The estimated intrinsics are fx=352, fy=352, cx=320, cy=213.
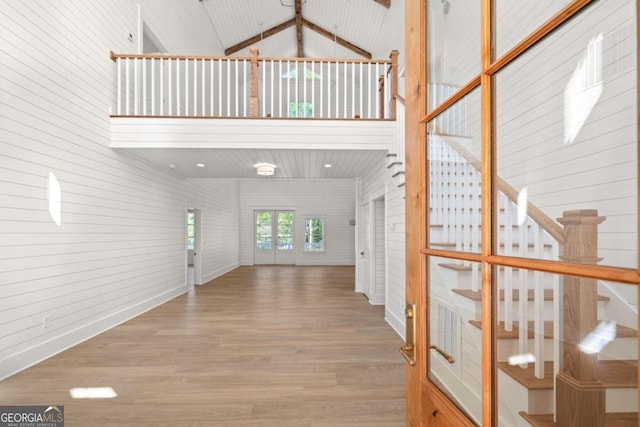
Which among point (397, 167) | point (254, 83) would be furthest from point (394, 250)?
point (254, 83)

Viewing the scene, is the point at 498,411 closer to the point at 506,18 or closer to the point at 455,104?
the point at 455,104

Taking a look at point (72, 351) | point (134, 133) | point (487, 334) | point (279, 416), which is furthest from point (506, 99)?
point (134, 133)

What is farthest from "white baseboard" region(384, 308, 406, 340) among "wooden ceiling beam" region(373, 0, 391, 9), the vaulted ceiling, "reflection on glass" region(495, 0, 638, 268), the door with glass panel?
the door with glass panel

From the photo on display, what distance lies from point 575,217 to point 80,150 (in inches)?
195

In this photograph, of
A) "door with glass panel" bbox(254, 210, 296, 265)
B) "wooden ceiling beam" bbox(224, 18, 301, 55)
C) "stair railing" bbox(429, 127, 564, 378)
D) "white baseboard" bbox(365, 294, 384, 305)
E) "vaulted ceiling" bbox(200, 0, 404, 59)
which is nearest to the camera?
"stair railing" bbox(429, 127, 564, 378)

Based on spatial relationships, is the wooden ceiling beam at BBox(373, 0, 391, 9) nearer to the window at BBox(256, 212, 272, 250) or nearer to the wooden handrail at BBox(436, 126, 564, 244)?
the wooden handrail at BBox(436, 126, 564, 244)

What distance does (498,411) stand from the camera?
784mm

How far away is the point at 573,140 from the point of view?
23.8 inches

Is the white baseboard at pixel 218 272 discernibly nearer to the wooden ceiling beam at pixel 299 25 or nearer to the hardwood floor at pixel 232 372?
the hardwood floor at pixel 232 372

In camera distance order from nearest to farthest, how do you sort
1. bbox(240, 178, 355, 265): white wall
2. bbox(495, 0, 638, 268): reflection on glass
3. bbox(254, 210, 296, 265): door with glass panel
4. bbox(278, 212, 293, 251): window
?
bbox(495, 0, 638, 268): reflection on glass
bbox(240, 178, 355, 265): white wall
bbox(254, 210, 296, 265): door with glass panel
bbox(278, 212, 293, 251): window

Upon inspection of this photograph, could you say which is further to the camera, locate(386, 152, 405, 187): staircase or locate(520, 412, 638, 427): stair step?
locate(386, 152, 405, 187): staircase

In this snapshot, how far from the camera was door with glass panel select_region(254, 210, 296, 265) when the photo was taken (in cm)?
1373

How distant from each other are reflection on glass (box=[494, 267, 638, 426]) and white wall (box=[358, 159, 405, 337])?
12.2 ft

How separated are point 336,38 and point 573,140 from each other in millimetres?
10238
